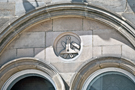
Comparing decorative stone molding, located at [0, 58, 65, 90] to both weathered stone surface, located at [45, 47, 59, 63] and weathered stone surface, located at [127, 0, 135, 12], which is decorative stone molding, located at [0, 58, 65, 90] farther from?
weathered stone surface, located at [127, 0, 135, 12]

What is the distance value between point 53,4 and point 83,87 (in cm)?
182

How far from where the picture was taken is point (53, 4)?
251 inches

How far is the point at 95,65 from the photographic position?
20.4 ft

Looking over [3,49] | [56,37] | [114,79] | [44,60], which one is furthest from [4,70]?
[114,79]

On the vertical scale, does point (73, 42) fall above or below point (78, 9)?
below

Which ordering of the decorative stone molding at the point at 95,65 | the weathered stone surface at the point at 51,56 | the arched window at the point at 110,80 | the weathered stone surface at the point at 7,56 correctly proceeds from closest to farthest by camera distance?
1. the decorative stone molding at the point at 95,65
2. the arched window at the point at 110,80
3. the weathered stone surface at the point at 51,56
4. the weathered stone surface at the point at 7,56

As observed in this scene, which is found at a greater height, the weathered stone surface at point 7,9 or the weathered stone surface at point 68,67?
the weathered stone surface at point 7,9

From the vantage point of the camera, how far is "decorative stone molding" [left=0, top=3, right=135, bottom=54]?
6.25 m

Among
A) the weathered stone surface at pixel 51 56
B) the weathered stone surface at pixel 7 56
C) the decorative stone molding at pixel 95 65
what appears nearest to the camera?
the decorative stone molding at pixel 95 65

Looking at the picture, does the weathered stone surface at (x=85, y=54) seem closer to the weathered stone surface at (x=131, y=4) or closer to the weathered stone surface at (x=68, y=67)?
the weathered stone surface at (x=68, y=67)

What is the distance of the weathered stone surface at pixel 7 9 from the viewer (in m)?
6.53

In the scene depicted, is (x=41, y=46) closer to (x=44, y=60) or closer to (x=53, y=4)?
(x=44, y=60)

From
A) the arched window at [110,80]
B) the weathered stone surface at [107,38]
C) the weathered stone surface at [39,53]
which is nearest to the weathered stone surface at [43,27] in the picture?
the weathered stone surface at [39,53]

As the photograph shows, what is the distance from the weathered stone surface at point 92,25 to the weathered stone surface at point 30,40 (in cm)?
91
